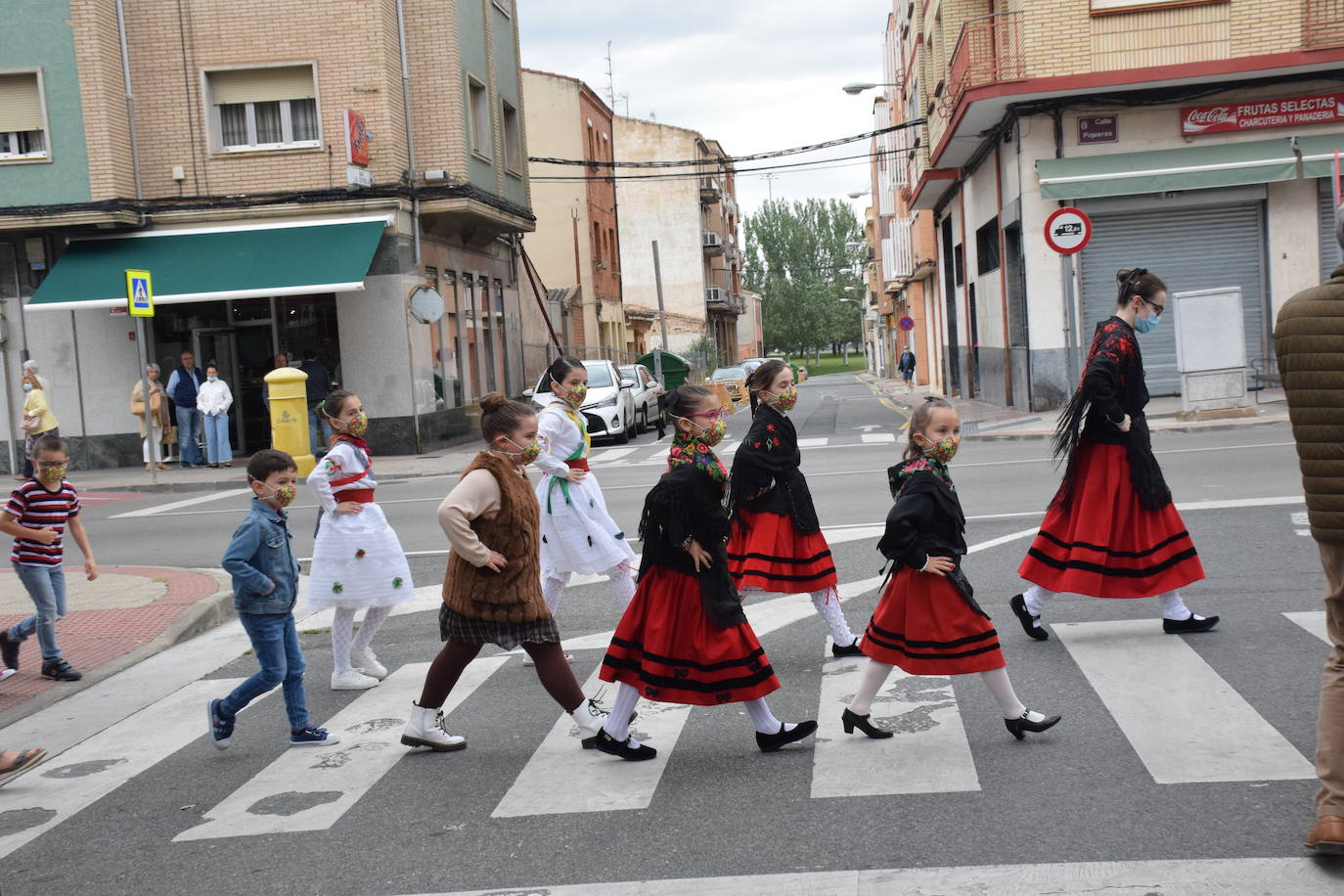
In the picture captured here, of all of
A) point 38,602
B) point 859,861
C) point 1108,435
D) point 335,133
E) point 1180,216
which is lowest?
point 859,861

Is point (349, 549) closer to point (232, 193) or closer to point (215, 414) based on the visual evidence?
point (215, 414)

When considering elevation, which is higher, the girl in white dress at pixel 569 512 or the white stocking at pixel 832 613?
the girl in white dress at pixel 569 512

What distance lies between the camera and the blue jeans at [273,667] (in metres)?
5.72

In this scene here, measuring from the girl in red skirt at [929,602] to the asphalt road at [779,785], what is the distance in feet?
0.77

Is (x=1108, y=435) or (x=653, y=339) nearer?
(x=1108, y=435)

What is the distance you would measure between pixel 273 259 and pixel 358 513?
1619cm

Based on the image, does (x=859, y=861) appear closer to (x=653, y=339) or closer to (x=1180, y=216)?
(x=1180, y=216)

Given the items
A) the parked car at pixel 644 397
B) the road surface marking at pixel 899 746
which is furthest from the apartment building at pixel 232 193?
the road surface marking at pixel 899 746

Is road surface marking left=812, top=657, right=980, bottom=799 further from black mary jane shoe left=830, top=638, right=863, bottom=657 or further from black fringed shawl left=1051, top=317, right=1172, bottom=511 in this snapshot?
black fringed shawl left=1051, top=317, right=1172, bottom=511

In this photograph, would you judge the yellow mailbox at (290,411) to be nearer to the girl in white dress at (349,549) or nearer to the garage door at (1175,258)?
the garage door at (1175,258)

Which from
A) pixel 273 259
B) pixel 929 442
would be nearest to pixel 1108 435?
pixel 929 442

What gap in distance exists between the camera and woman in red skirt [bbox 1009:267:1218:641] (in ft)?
21.7

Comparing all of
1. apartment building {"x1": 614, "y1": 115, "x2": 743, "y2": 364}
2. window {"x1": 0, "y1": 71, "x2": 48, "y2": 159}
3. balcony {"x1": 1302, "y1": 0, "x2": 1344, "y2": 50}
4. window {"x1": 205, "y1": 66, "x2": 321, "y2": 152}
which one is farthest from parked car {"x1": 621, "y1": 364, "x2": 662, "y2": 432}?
apartment building {"x1": 614, "y1": 115, "x2": 743, "y2": 364}

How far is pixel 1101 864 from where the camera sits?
12.7 ft
